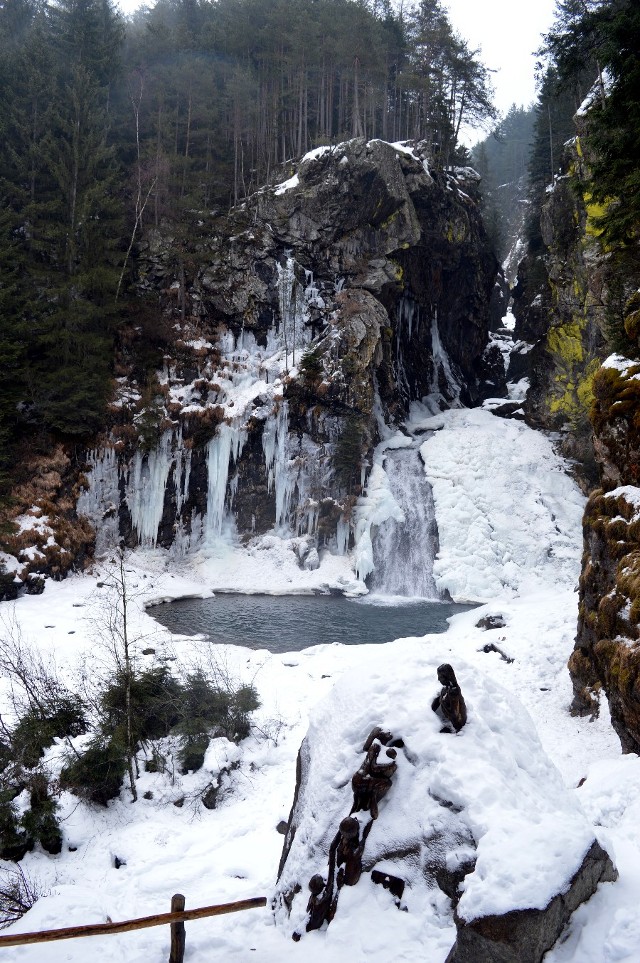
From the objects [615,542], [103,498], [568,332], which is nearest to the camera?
[615,542]

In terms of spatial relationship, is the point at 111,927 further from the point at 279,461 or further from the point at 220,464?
the point at 279,461

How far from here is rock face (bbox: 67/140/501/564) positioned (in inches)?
853

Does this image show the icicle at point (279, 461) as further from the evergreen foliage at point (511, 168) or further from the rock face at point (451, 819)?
the evergreen foliage at point (511, 168)

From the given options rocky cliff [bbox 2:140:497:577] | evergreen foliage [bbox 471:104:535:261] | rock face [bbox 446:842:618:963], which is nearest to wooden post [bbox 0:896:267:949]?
rock face [bbox 446:842:618:963]

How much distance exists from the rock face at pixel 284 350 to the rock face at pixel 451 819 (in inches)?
657

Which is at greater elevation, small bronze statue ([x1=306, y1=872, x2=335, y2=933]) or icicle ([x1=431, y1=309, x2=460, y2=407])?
icicle ([x1=431, y1=309, x2=460, y2=407])

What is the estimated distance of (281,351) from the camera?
25.2m

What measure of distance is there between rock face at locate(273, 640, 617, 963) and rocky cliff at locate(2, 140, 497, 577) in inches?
640

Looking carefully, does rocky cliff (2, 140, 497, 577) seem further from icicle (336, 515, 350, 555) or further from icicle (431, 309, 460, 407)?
icicle (431, 309, 460, 407)

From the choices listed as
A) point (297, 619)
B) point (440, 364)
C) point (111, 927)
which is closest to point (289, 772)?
point (111, 927)

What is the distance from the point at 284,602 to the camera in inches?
724

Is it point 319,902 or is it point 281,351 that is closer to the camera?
point 319,902

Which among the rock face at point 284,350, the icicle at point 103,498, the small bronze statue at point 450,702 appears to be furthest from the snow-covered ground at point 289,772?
the rock face at point 284,350

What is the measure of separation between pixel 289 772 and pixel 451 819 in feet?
17.5
